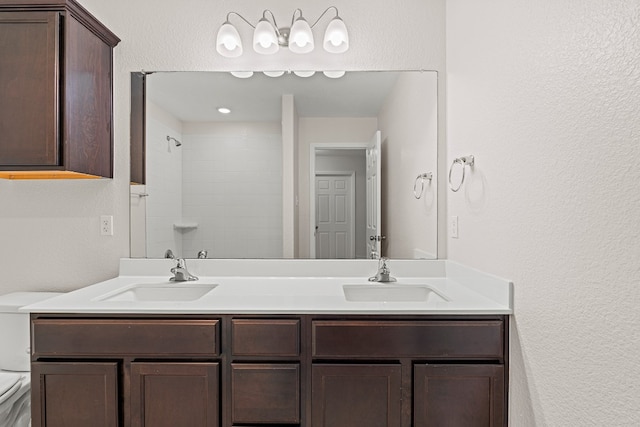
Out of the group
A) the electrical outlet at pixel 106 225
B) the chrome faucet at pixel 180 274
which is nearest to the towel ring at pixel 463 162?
the chrome faucet at pixel 180 274

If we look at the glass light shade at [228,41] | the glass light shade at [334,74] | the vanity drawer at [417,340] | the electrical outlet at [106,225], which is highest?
the glass light shade at [228,41]

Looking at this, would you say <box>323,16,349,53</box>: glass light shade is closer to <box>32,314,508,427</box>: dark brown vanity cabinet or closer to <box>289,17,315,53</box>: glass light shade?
<box>289,17,315,53</box>: glass light shade

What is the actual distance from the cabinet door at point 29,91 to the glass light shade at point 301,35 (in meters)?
1.01

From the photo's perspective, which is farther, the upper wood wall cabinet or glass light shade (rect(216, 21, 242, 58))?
glass light shade (rect(216, 21, 242, 58))

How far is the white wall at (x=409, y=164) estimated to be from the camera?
2.04 metres

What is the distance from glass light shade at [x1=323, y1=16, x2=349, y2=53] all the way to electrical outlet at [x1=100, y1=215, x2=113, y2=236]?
1438 mm

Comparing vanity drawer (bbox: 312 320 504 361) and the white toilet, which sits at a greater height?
vanity drawer (bbox: 312 320 504 361)

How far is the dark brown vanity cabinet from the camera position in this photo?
1.40 m

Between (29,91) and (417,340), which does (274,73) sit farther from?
(417,340)

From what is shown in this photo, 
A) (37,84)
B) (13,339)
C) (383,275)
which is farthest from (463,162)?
(13,339)

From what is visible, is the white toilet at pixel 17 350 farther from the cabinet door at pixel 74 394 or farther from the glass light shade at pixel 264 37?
the glass light shade at pixel 264 37

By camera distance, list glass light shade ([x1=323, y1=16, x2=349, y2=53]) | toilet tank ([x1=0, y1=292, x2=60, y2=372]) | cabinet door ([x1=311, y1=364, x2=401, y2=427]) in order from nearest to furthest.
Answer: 1. cabinet door ([x1=311, y1=364, x2=401, y2=427])
2. toilet tank ([x1=0, y1=292, x2=60, y2=372])
3. glass light shade ([x1=323, y1=16, x2=349, y2=53])

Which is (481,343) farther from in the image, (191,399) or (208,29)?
(208,29)

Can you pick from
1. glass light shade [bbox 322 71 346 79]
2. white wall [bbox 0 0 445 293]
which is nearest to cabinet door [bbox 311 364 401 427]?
white wall [bbox 0 0 445 293]
